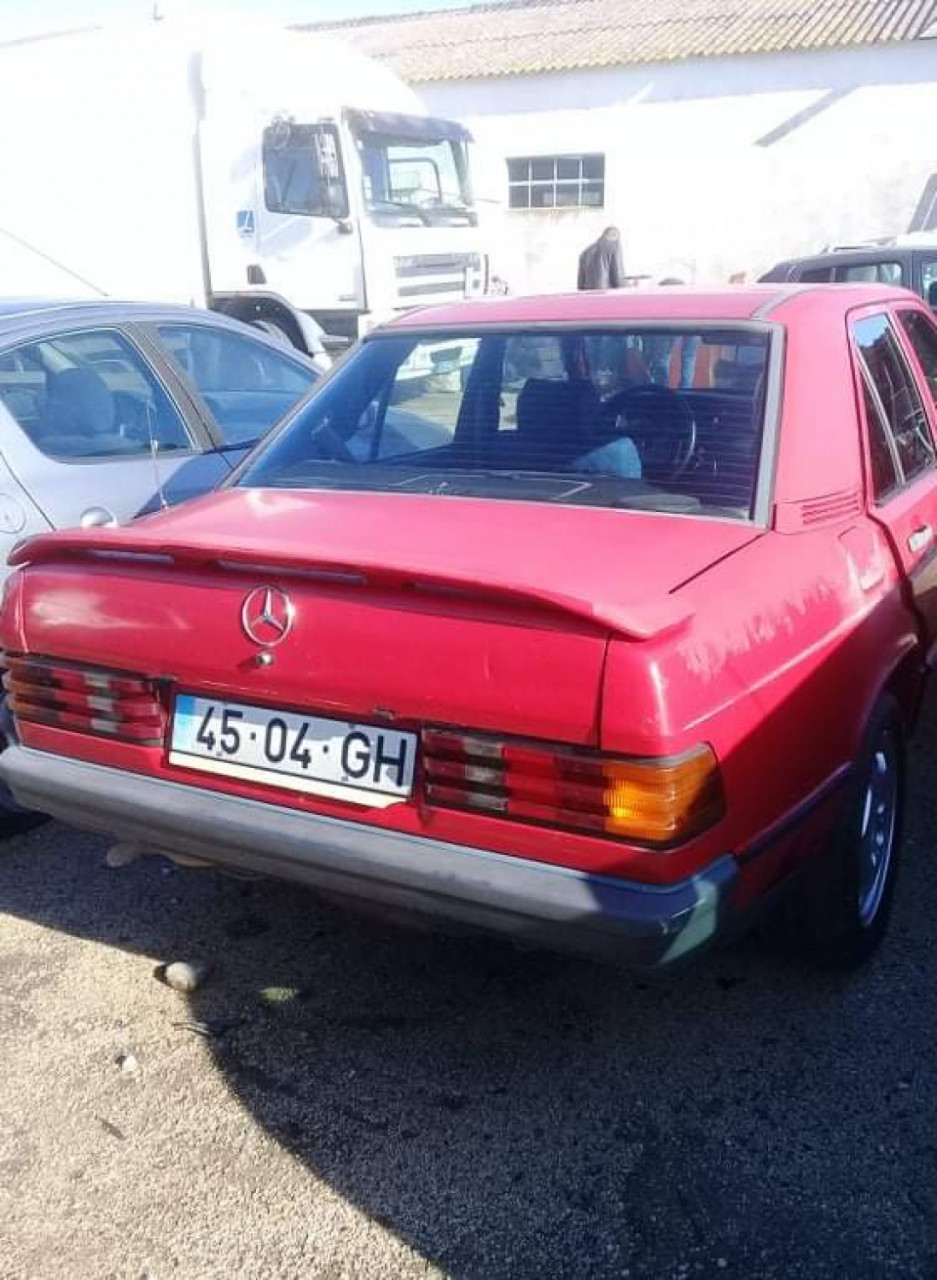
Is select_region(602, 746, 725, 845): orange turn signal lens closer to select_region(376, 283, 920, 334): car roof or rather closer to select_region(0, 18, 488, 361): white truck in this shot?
select_region(376, 283, 920, 334): car roof

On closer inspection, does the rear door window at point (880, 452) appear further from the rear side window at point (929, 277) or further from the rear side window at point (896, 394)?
the rear side window at point (929, 277)

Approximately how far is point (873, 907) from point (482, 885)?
1.35 m

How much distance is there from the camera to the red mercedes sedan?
2.30m

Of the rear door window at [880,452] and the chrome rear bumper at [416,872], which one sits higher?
the rear door window at [880,452]

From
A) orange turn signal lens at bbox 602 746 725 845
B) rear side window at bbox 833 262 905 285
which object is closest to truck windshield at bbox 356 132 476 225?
rear side window at bbox 833 262 905 285

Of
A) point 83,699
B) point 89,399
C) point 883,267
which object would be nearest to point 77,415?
point 89,399

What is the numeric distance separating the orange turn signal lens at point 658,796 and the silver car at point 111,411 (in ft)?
7.26

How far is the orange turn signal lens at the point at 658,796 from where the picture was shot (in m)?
2.24

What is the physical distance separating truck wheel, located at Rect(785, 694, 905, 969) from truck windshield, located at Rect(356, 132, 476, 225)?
32.3ft

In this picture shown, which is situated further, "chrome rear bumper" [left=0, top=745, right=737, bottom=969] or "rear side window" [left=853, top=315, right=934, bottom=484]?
"rear side window" [left=853, top=315, right=934, bottom=484]

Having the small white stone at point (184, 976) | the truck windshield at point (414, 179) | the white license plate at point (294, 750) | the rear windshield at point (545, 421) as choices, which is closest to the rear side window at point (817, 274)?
the truck windshield at point (414, 179)

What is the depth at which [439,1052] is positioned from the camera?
2914mm

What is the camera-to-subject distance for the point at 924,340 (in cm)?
425

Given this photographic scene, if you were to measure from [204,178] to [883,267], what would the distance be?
616 centimetres
